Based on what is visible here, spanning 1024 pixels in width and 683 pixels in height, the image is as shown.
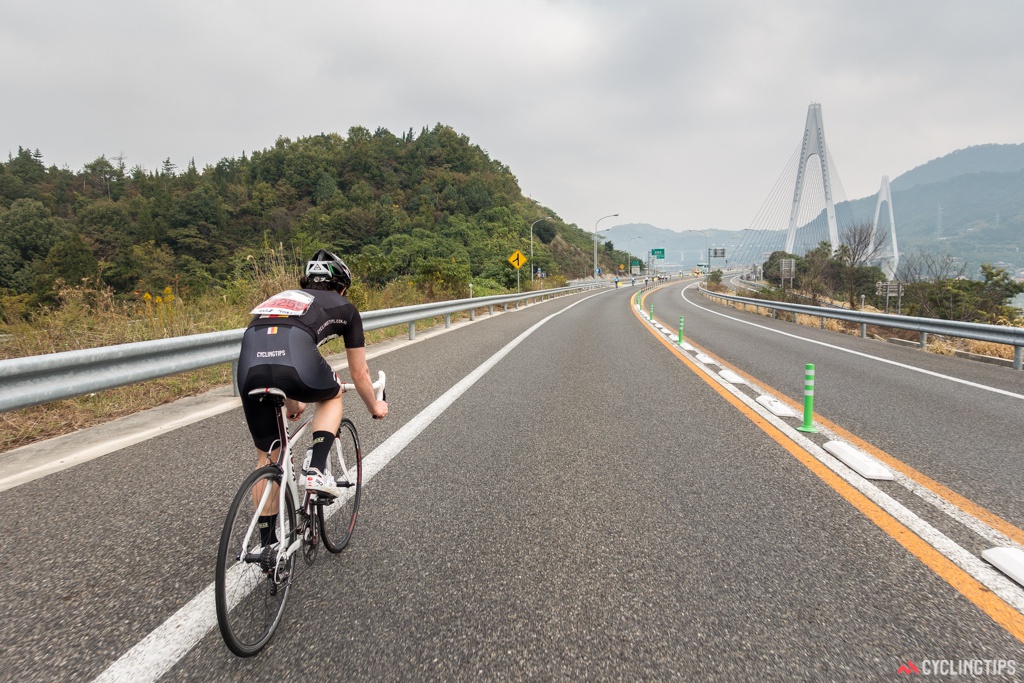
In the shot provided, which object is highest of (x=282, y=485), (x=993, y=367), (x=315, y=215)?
(x=315, y=215)

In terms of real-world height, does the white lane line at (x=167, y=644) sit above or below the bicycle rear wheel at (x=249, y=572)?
below

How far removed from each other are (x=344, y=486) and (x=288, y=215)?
348ft

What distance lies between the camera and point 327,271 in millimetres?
2701

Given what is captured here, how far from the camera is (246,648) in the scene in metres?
1.98

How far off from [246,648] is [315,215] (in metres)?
101

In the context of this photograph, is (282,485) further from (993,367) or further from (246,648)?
(993,367)

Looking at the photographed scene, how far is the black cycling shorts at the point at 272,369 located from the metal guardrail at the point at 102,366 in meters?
2.90

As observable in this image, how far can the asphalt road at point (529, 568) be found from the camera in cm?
201

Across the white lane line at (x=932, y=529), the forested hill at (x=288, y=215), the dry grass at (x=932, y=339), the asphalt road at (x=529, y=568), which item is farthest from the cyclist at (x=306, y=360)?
the forested hill at (x=288, y=215)

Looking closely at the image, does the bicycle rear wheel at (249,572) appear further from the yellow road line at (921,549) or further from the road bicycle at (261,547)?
the yellow road line at (921,549)

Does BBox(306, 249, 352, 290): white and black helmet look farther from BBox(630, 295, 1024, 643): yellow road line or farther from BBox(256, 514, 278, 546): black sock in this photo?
BBox(630, 295, 1024, 643): yellow road line

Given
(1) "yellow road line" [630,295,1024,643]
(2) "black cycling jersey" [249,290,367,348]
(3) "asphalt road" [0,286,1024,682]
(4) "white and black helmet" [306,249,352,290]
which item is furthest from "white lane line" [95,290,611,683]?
(1) "yellow road line" [630,295,1024,643]

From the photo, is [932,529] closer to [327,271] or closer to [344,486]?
[344,486]

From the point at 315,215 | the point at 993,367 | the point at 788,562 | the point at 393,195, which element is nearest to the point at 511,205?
the point at 393,195
